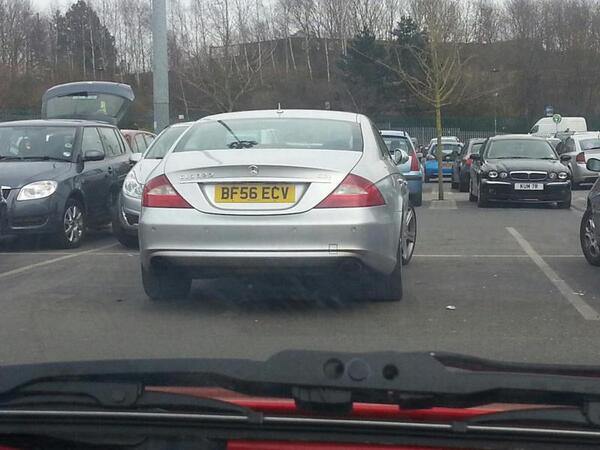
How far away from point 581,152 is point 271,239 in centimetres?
2074

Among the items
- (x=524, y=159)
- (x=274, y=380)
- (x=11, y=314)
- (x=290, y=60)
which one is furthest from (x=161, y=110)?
(x=290, y=60)

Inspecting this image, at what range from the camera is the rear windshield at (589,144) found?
85.6 feet

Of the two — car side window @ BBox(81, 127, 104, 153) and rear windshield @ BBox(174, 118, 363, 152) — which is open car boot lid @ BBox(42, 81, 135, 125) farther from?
rear windshield @ BBox(174, 118, 363, 152)

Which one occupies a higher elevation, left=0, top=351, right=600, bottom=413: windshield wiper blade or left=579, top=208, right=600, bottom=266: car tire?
left=0, top=351, right=600, bottom=413: windshield wiper blade

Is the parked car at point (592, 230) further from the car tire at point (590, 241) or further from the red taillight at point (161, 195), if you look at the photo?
the red taillight at point (161, 195)

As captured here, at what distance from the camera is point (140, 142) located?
1714 cm

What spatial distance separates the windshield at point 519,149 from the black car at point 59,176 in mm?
7855

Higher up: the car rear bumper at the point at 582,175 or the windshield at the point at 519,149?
the windshield at the point at 519,149

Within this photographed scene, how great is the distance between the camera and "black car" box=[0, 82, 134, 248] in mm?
10719

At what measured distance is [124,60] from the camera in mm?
66875

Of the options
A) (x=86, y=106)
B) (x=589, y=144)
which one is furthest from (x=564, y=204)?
(x=86, y=106)

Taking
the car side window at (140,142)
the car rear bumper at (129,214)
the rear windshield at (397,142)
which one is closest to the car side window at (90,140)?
the car rear bumper at (129,214)

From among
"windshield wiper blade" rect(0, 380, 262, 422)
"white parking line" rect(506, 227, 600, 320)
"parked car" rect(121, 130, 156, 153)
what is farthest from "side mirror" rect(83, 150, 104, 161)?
"windshield wiper blade" rect(0, 380, 262, 422)

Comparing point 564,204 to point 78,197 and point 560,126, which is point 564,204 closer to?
point 78,197
